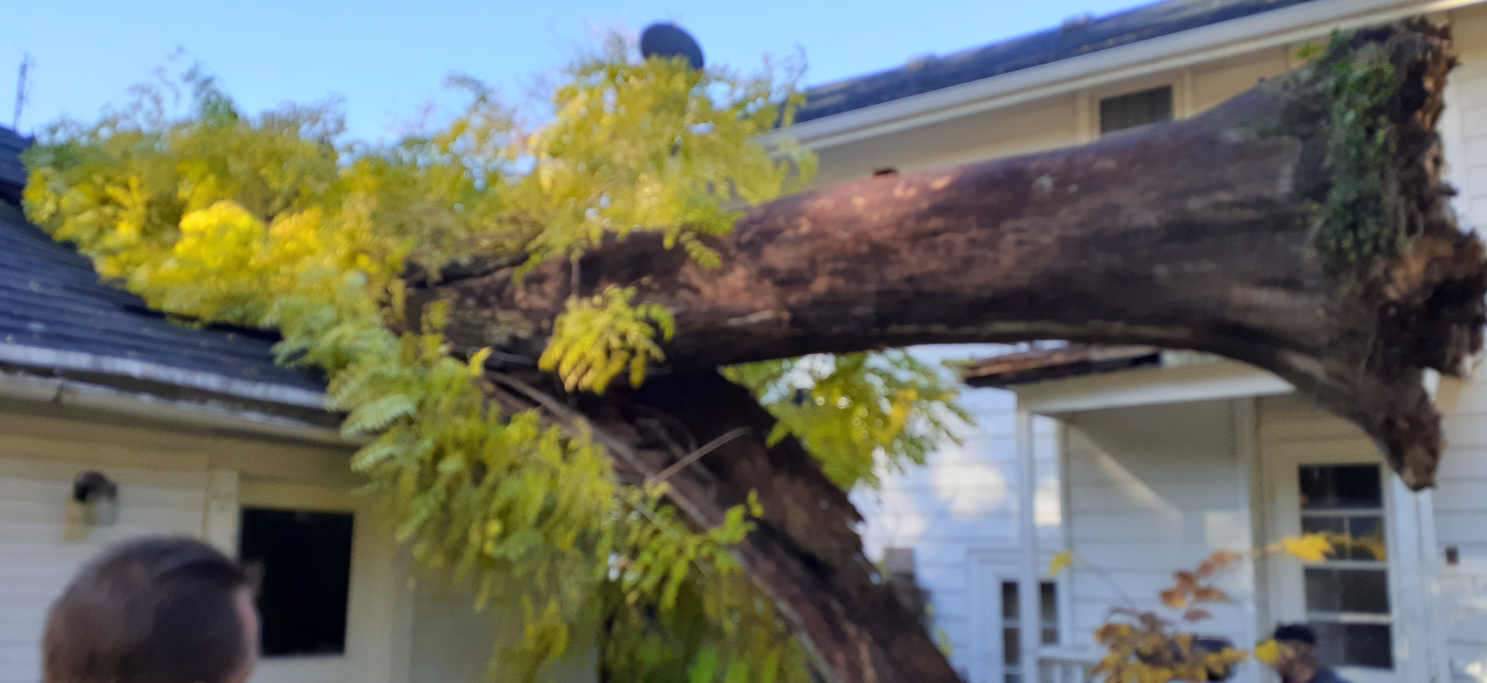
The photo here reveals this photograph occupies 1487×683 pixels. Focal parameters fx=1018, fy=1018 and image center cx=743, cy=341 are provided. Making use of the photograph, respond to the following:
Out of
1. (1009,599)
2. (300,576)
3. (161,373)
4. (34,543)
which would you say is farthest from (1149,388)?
(34,543)

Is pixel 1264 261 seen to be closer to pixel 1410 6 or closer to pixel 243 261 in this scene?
pixel 243 261

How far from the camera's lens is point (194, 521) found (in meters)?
4.18

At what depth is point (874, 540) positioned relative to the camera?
33.3 feet

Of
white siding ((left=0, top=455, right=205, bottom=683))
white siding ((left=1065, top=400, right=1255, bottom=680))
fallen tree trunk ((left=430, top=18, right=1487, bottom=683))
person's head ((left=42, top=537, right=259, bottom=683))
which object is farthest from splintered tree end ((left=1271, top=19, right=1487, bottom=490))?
white siding ((left=1065, top=400, right=1255, bottom=680))

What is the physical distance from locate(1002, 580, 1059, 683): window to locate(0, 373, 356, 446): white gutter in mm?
6778

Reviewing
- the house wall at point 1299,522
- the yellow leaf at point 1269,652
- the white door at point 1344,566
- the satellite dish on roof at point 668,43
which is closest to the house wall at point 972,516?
the house wall at point 1299,522

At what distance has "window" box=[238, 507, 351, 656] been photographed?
4516mm

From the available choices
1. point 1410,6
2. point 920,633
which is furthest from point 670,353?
point 1410,6

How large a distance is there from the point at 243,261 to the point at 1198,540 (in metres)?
6.66

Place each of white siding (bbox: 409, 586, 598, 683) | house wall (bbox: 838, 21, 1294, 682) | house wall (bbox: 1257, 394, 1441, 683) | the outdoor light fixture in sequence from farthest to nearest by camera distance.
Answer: house wall (bbox: 838, 21, 1294, 682) → house wall (bbox: 1257, 394, 1441, 683) → white siding (bbox: 409, 586, 598, 683) → the outdoor light fixture

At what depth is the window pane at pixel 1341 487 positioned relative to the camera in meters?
6.99

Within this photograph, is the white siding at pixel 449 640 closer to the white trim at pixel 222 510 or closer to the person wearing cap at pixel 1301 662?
the white trim at pixel 222 510

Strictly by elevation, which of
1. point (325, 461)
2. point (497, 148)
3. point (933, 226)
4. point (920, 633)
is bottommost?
point (920, 633)

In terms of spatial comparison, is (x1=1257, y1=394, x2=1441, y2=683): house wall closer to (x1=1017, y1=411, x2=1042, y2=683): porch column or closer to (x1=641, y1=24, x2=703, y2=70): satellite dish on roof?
(x1=1017, y1=411, x2=1042, y2=683): porch column
